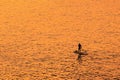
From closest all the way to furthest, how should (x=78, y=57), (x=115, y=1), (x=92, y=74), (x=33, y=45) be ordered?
(x=92, y=74) < (x=78, y=57) < (x=33, y=45) < (x=115, y=1)

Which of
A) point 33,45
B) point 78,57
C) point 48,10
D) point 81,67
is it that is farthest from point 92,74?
point 48,10

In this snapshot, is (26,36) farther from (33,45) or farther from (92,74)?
(92,74)

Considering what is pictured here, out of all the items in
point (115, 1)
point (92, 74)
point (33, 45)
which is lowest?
point (92, 74)

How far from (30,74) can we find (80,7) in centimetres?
8627

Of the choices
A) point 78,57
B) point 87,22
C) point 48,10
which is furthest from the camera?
point 48,10

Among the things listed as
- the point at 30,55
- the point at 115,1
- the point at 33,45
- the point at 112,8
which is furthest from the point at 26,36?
the point at 115,1

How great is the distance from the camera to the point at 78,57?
248 feet

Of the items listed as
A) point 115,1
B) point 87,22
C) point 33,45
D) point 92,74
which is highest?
point 115,1

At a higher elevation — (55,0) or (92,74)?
(55,0)

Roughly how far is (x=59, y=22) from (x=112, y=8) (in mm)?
37242

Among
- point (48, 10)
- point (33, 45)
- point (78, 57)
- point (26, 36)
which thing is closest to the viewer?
point (78, 57)

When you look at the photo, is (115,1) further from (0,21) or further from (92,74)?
(92,74)

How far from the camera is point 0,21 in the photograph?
118 m

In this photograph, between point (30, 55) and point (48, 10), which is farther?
point (48, 10)
